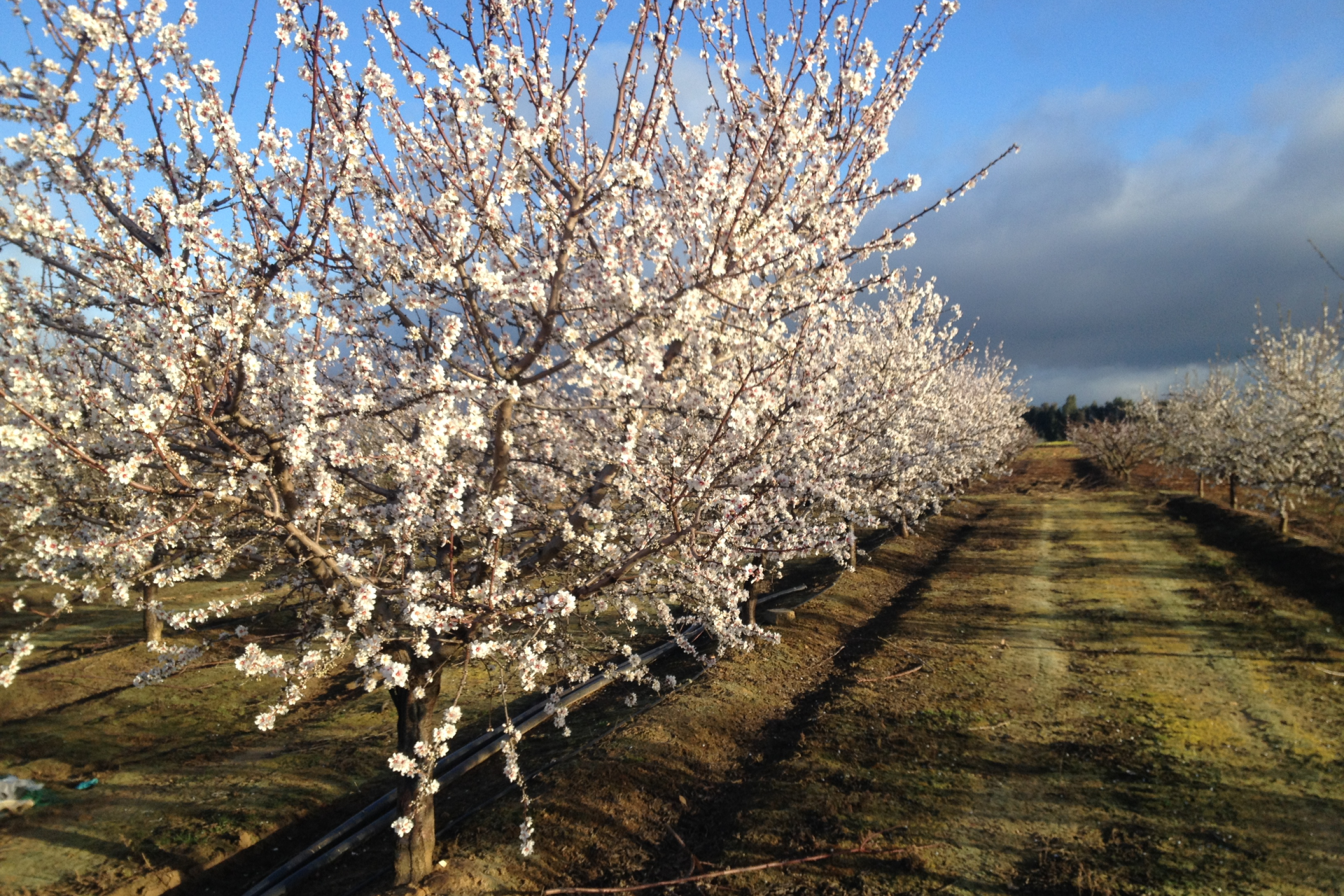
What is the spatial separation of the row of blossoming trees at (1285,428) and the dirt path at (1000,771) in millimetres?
4103

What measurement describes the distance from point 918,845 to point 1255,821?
3.45 m

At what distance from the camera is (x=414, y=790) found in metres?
5.56

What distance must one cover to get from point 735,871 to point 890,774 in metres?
2.58

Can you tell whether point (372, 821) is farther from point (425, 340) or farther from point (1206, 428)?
point (1206, 428)

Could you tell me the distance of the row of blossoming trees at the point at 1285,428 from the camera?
14.9 metres

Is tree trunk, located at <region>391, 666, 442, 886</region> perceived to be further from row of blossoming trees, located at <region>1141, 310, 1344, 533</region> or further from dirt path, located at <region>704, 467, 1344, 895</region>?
row of blossoming trees, located at <region>1141, 310, 1344, 533</region>

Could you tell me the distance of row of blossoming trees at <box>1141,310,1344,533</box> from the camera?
48.8 ft

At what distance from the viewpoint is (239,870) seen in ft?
22.8

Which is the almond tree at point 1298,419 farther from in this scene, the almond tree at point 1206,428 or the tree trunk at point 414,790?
the tree trunk at point 414,790

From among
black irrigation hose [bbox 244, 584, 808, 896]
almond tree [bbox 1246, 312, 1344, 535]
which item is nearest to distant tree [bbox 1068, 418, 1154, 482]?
almond tree [bbox 1246, 312, 1344, 535]

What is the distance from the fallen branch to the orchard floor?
47mm

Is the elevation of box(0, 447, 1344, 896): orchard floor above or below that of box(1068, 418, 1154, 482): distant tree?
below

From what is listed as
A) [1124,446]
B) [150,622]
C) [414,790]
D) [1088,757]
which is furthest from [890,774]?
[1124,446]

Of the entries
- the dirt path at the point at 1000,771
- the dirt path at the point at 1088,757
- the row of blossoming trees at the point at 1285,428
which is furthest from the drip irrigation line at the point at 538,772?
the row of blossoming trees at the point at 1285,428
